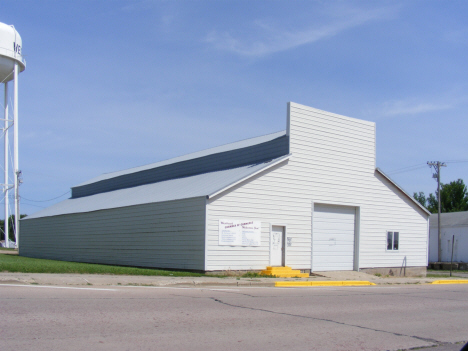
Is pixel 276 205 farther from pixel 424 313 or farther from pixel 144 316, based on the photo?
pixel 144 316

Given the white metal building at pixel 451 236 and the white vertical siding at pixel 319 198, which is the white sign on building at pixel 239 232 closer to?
the white vertical siding at pixel 319 198

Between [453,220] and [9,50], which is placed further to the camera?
[453,220]

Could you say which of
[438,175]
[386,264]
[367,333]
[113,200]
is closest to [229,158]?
[113,200]

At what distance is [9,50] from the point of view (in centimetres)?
4462

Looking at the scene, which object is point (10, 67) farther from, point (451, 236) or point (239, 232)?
point (451, 236)

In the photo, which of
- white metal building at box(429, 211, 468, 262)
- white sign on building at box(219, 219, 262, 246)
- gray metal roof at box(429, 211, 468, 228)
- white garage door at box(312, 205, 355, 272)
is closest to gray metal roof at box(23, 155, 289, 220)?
white sign on building at box(219, 219, 262, 246)

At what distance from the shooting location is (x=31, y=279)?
14.9 m

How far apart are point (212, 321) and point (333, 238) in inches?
692

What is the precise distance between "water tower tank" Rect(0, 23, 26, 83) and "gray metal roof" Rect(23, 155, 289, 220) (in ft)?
56.0

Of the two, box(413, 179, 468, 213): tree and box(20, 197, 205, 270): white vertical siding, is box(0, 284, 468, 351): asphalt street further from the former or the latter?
box(413, 179, 468, 213): tree

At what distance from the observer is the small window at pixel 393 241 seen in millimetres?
28625

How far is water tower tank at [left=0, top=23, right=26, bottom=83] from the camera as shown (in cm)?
4419

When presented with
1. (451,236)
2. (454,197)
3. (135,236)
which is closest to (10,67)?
(135,236)

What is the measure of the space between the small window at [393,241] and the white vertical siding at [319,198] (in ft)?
0.91
